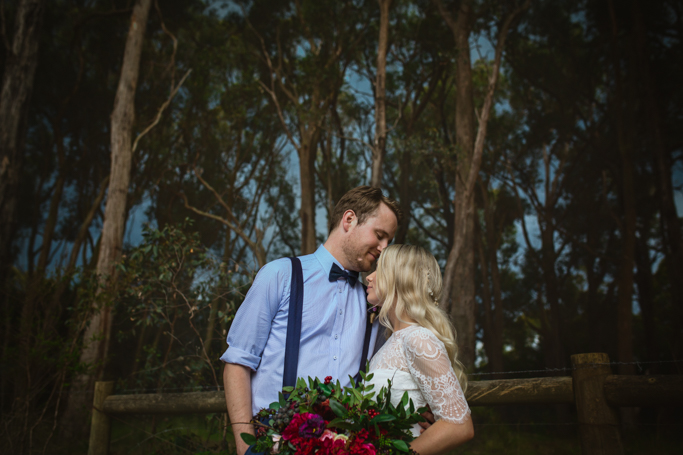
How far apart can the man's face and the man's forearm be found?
0.51m

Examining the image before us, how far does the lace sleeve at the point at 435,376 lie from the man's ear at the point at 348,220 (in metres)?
0.49

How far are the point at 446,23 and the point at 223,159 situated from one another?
5462 mm

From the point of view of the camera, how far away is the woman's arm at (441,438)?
1.12 metres

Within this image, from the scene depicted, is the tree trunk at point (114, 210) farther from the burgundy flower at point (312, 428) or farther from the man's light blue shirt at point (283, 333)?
the burgundy flower at point (312, 428)

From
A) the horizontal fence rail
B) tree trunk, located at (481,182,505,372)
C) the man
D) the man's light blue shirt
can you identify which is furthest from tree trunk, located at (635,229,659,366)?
the man's light blue shirt

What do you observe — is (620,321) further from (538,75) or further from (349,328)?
(349,328)

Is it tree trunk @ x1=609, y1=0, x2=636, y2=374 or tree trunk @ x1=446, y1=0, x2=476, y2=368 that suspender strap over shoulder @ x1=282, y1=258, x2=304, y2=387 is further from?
tree trunk @ x1=609, y1=0, x2=636, y2=374

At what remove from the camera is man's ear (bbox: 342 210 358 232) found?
1633mm

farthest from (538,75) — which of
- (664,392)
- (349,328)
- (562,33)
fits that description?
(349,328)

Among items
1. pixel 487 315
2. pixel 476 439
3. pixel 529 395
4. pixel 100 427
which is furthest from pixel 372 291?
pixel 487 315

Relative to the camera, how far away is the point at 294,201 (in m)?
10.1

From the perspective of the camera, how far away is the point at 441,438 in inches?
44.3

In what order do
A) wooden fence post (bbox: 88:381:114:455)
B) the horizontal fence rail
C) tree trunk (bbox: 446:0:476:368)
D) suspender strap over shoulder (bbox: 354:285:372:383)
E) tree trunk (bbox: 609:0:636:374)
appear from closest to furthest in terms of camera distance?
suspender strap over shoulder (bbox: 354:285:372:383) → the horizontal fence rail → wooden fence post (bbox: 88:381:114:455) → tree trunk (bbox: 609:0:636:374) → tree trunk (bbox: 446:0:476:368)

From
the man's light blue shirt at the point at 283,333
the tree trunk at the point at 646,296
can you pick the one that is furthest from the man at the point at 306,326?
the tree trunk at the point at 646,296
